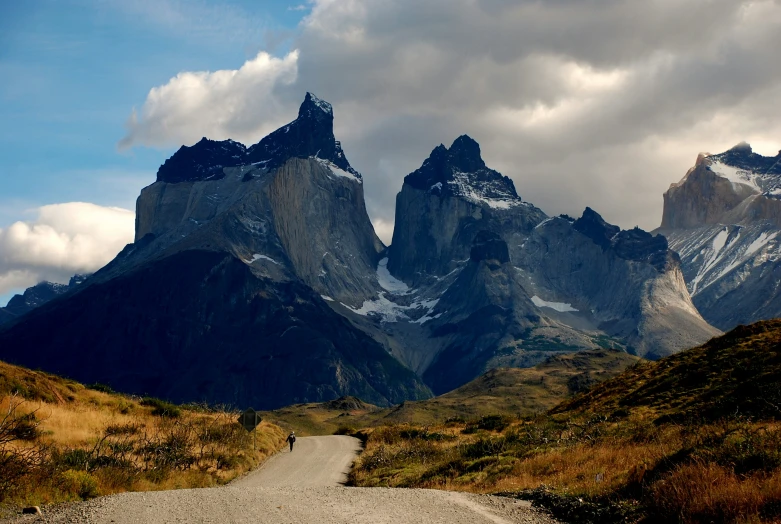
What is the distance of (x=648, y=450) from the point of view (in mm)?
25703

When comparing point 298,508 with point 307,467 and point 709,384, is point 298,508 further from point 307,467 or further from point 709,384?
point 709,384

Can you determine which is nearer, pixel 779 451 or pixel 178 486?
pixel 779 451

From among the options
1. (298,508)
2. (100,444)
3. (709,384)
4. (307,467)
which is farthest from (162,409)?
(709,384)

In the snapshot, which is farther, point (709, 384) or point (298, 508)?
point (709, 384)

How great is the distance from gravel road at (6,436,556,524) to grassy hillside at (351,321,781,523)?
1.94 metres

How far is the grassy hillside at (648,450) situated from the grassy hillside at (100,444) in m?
8.30

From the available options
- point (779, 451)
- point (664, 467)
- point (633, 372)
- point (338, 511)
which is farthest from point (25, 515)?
point (633, 372)

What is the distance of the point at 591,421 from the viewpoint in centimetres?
4131

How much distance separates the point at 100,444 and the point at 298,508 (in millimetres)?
14245

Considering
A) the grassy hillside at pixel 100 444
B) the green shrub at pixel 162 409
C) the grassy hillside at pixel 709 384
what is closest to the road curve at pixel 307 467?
the grassy hillside at pixel 100 444

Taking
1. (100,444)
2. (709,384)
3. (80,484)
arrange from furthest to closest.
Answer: (709,384) < (100,444) < (80,484)

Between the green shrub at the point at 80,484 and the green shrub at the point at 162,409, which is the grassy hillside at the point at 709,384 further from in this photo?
the green shrub at the point at 162,409

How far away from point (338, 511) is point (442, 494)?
4.30 metres

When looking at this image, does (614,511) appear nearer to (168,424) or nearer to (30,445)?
(30,445)
